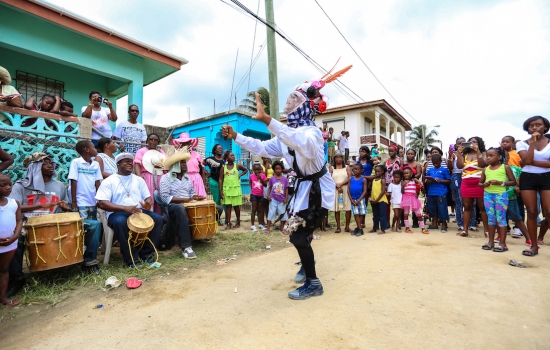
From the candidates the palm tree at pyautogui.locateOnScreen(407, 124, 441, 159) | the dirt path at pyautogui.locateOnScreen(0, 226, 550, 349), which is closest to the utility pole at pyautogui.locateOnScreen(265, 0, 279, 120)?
the dirt path at pyautogui.locateOnScreen(0, 226, 550, 349)

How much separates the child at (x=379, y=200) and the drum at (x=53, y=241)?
17.4 feet

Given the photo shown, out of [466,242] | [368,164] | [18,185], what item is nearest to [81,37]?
[18,185]

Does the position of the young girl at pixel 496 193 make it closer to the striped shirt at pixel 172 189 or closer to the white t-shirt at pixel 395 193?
the white t-shirt at pixel 395 193

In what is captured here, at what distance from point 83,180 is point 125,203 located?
2.27ft

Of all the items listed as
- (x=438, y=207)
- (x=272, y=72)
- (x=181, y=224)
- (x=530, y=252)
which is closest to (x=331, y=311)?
(x=181, y=224)

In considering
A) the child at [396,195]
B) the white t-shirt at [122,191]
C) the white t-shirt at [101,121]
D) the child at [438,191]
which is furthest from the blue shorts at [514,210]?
the white t-shirt at [101,121]

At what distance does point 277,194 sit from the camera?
6.68 m

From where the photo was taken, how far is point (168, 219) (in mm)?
5168

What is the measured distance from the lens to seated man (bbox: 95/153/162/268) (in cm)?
416

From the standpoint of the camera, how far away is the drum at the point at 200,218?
502 cm

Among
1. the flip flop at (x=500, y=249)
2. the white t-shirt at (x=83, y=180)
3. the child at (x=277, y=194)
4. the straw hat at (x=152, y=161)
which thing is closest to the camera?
the white t-shirt at (x=83, y=180)

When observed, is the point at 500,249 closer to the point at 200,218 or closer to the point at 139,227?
the point at 200,218

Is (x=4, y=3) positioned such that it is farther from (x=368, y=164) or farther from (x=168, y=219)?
(x=368, y=164)

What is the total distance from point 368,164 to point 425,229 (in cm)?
181
